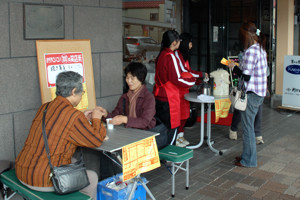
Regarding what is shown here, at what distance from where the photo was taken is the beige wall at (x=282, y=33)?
31.8ft

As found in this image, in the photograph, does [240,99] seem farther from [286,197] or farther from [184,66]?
[286,197]

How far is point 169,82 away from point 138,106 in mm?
1239

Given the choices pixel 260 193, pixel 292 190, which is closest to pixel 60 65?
pixel 260 193

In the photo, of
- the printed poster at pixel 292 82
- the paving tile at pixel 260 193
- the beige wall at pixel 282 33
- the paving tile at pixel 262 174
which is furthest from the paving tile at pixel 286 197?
the beige wall at pixel 282 33

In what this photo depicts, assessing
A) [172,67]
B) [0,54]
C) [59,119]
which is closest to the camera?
[59,119]

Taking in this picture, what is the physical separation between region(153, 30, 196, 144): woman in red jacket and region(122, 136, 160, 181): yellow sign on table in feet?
5.32

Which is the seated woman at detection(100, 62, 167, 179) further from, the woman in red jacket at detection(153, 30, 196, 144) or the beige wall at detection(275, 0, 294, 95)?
the beige wall at detection(275, 0, 294, 95)

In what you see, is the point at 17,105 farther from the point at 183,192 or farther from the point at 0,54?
the point at 183,192

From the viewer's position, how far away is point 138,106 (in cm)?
439

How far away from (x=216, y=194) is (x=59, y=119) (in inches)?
84.8

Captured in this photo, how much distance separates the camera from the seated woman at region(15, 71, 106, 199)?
10.4 feet

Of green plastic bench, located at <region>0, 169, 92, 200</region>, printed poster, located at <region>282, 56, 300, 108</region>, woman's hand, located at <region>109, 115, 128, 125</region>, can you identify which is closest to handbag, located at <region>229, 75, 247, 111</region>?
woman's hand, located at <region>109, 115, 128, 125</region>

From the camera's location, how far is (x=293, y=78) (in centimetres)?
864

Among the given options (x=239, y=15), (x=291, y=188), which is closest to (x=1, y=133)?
(x=291, y=188)
